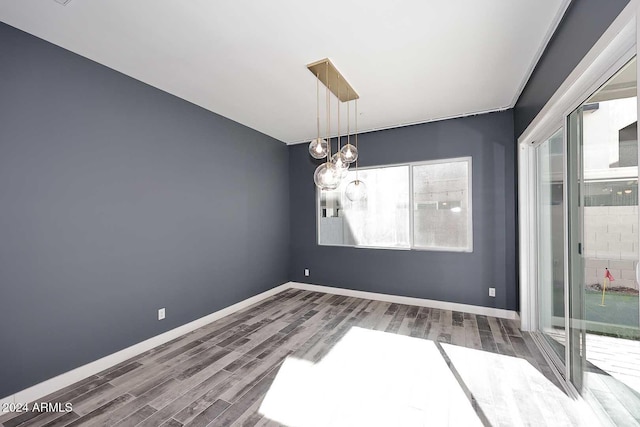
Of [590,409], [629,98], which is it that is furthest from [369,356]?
[629,98]

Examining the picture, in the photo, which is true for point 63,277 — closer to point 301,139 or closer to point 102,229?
point 102,229

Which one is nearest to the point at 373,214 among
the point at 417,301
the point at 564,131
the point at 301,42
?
the point at 417,301

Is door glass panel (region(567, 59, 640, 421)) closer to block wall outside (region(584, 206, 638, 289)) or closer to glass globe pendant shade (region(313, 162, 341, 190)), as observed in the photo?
block wall outside (region(584, 206, 638, 289))

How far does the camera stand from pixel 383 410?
1916mm

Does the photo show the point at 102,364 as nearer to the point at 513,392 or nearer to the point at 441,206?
the point at 513,392

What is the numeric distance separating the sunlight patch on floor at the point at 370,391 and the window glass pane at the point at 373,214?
193 centimetres

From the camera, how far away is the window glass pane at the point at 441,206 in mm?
3857

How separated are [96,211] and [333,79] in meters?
2.63

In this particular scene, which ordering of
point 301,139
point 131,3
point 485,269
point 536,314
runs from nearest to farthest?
point 131,3
point 536,314
point 485,269
point 301,139

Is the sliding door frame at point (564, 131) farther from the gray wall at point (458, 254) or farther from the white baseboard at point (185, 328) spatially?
the white baseboard at point (185, 328)

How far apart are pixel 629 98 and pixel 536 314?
2584 millimetres

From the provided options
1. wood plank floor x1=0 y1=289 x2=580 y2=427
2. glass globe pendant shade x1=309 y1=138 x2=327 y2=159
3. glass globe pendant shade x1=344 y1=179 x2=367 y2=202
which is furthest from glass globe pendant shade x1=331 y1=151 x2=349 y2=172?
wood plank floor x1=0 y1=289 x2=580 y2=427

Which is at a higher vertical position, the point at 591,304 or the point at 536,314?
the point at 591,304

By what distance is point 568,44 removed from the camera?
1.76 meters
